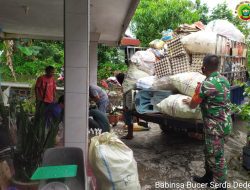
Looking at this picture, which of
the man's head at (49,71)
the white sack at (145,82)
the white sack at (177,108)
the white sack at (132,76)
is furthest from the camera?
the man's head at (49,71)

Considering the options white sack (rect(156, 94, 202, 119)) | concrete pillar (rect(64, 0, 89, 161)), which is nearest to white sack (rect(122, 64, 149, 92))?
white sack (rect(156, 94, 202, 119))

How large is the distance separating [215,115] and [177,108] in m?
0.81

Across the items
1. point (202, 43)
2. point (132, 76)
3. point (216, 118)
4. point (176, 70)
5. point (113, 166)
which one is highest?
point (202, 43)

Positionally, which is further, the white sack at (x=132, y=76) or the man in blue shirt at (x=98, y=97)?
the white sack at (x=132, y=76)

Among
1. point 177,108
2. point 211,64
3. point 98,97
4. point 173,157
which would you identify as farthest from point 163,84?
point 211,64

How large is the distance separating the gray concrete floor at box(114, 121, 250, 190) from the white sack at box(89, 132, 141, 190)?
1.14m

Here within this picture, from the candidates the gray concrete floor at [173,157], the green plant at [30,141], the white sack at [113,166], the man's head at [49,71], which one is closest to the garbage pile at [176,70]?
the gray concrete floor at [173,157]

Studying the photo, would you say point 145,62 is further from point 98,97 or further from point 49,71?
point 49,71

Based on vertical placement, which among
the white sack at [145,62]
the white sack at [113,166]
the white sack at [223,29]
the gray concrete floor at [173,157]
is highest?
the white sack at [223,29]

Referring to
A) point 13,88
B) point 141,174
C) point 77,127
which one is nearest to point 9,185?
point 77,127

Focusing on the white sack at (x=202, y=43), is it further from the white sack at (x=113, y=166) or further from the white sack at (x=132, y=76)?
the white sack at (x=113, y=166)

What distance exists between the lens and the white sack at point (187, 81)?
4.52 m

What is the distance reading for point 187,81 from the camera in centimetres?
460

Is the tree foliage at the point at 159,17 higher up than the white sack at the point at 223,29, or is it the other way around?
the tree foliage at the point at 159,17
